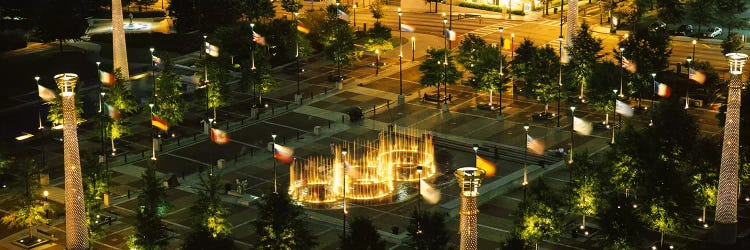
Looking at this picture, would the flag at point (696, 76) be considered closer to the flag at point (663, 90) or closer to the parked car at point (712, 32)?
the flag at point (663, 90)

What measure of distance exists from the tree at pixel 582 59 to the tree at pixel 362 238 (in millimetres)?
50458

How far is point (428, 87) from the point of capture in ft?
484

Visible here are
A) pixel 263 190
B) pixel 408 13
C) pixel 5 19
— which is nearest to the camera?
pixel 263 190

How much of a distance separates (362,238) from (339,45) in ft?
198

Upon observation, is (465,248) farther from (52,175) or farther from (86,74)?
(86,74)

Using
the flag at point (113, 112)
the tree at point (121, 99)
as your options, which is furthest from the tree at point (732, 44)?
the flag at point (113, 112)

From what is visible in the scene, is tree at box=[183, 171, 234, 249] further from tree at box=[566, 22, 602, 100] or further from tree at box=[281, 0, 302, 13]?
tree at box=[281, 0, 302, 13]

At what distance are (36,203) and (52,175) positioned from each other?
15037 millimetres

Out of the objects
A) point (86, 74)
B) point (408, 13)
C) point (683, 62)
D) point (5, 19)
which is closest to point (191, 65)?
point (86, 74)

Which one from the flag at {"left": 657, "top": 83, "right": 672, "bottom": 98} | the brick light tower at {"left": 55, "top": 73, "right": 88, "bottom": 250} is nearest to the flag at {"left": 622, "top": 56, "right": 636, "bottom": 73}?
the flag at {"left": 657, "top": 83, "right": 672, "bottom": 98}

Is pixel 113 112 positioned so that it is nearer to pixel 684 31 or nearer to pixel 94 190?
pixel 94 190

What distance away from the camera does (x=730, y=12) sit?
549 ft

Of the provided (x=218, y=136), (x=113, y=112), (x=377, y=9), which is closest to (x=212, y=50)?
(x=113, y=112)

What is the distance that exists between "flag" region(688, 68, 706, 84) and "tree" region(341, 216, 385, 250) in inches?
1861
